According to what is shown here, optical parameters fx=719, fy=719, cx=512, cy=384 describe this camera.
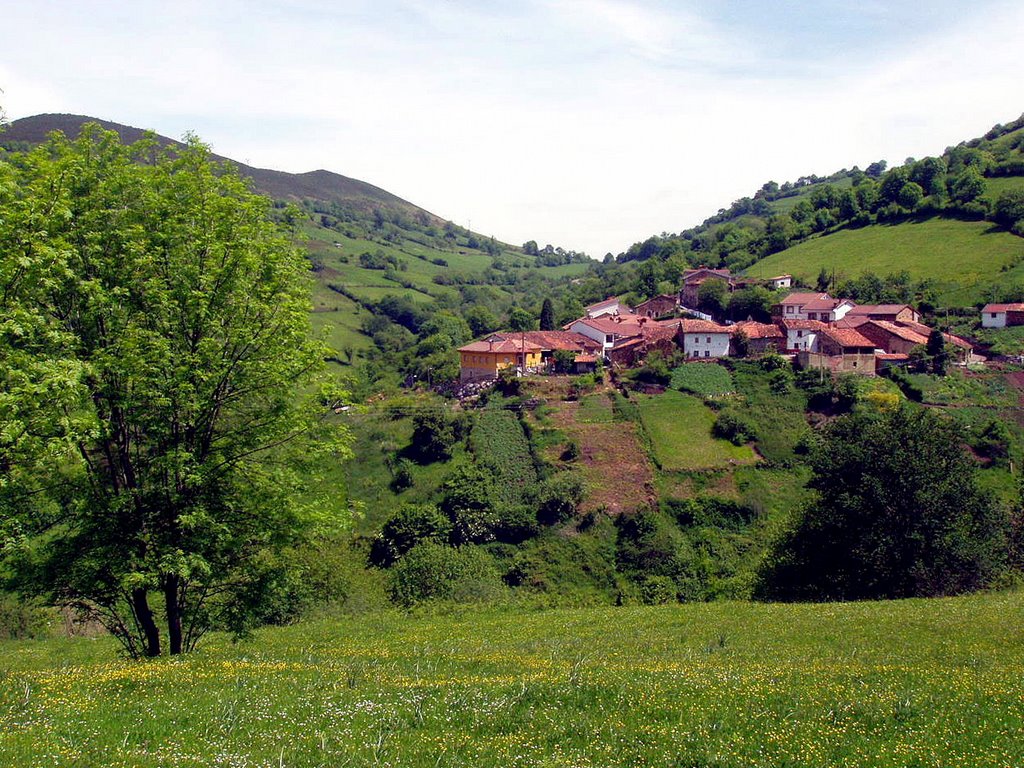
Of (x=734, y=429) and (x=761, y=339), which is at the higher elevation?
(x=761, y=339)

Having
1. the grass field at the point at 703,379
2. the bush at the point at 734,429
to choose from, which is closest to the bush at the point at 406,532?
the bush at the point at 734,429

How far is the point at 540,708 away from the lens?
1058 centimetres

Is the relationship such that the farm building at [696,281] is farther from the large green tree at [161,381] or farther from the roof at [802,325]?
the large green tree at [161,381]

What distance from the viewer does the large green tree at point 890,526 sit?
33.1 metres

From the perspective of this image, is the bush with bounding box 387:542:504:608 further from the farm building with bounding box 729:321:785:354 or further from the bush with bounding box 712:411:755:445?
the farm building with bounding box 729:321:785:354

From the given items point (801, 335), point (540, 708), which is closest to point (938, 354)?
point (801, 335)

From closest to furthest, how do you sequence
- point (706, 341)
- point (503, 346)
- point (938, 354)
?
point (938, 354)
point (706, 341)
point (503, 346)

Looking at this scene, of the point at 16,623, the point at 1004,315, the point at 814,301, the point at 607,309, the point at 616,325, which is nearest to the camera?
the point at 16,623

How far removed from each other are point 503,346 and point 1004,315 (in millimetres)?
56805

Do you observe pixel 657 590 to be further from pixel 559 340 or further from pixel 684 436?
pixel 559 340

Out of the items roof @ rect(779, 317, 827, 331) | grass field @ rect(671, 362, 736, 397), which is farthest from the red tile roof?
grass field @ rect(671, 362, 736, 397)


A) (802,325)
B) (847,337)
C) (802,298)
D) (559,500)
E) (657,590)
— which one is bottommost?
(657,590)

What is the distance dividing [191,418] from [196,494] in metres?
1.60

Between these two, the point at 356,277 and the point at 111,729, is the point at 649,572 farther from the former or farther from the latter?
the point at 356,277
